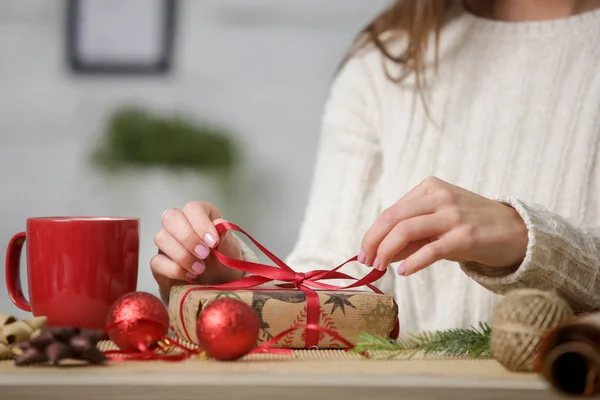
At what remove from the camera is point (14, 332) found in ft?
1.98

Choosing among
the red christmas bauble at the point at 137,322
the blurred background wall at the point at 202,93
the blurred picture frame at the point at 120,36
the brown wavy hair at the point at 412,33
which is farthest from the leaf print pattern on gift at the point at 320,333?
the blurred picture frame at the point at 120,36

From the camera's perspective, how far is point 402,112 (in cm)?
132

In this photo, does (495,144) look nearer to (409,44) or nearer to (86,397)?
(409,44)

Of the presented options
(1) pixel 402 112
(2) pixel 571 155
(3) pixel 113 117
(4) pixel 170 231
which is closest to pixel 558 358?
(4) pixel 170 231

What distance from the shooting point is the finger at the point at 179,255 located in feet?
2.61

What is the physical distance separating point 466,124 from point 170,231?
2.16ft

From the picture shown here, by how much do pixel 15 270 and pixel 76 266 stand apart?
0.11 metres

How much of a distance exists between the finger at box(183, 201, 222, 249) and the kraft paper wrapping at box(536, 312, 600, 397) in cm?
38

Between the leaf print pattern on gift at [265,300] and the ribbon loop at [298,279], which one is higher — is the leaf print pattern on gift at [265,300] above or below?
below

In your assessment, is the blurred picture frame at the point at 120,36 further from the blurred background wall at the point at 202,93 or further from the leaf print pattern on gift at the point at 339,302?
the leaf print pattern on gift at the point at 339,302

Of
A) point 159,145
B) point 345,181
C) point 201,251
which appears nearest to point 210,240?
point 201,251

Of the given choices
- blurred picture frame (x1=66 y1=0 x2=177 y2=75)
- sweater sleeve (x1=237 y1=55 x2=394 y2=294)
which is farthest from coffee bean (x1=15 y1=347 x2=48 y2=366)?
blurred picture frame (x1=66 y1=0 x2=177 y2=75)

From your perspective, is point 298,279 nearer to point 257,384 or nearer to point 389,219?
point 389,219

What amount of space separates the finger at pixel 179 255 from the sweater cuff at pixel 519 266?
28 cm
